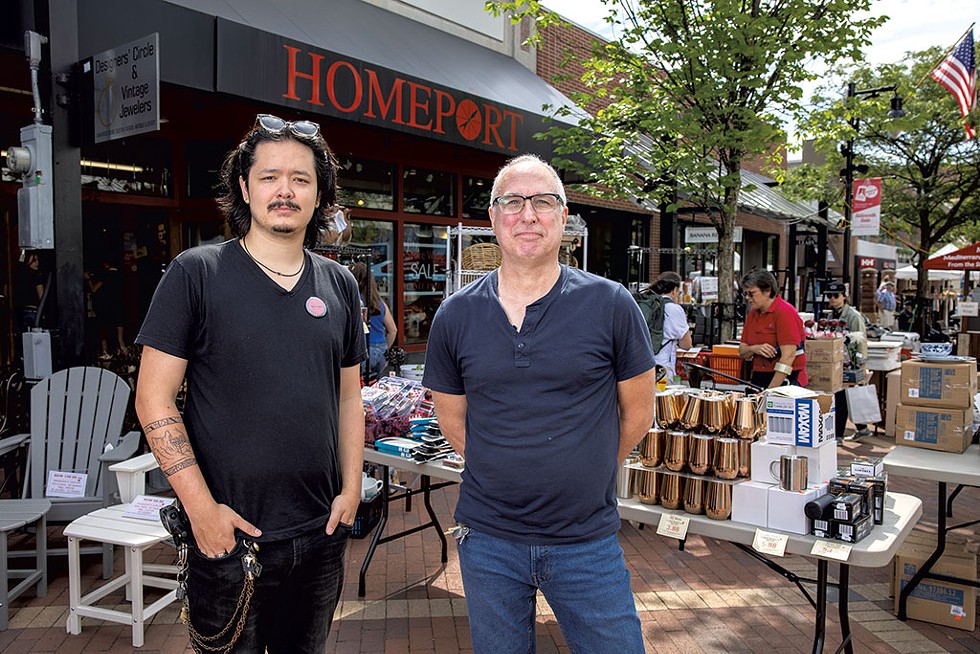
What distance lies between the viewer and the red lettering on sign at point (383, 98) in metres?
7.38

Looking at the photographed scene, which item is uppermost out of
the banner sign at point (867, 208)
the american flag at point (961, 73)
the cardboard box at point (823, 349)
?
the american flag at point (961, 73)

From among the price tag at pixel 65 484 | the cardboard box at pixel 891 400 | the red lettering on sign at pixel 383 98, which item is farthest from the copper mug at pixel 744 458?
the cardboard box at pixel 891 400

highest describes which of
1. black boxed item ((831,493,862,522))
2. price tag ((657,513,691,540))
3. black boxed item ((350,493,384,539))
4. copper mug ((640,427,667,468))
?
copper mug ((640,427,667,468))

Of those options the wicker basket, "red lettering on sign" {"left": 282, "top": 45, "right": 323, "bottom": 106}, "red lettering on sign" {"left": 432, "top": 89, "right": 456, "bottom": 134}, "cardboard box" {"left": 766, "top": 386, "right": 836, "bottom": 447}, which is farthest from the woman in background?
"cardboard box" {"left": 766, "top": 386, "right": 836, "bottom": 447}

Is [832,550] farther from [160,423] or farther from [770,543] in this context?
[160,423]

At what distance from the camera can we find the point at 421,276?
35.3ft

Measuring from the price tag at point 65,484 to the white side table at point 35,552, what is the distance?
235 millimetres

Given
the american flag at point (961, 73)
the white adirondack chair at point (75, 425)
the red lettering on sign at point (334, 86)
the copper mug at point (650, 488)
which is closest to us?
the copper mug at point (650, 488)

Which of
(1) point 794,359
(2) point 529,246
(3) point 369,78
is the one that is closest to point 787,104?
(1) point 794,359

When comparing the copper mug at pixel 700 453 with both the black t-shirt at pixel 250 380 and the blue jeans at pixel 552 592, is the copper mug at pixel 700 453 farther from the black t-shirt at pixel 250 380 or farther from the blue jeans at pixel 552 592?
the black t-shirt at pixel 250 380

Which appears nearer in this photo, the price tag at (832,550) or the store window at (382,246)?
the price tag at (832,550)

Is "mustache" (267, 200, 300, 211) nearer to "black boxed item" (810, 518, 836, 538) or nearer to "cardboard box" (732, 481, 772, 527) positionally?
"cardboard box" (732, 481, 772, 527)

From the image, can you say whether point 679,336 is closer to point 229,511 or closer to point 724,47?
point 724,47

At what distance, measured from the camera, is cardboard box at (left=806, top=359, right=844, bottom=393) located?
299 inches
